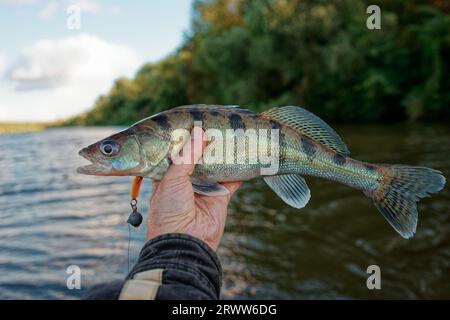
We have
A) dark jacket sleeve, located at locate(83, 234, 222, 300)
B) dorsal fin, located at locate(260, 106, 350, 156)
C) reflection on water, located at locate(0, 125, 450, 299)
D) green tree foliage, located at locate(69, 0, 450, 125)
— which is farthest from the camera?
green tree foliage, located at locate(69, 0, 450, 125)

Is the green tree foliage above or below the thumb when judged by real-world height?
above

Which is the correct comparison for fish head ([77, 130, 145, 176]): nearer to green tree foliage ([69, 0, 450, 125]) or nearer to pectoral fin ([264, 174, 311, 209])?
pectoral fin ([264, 174, 311, 209])

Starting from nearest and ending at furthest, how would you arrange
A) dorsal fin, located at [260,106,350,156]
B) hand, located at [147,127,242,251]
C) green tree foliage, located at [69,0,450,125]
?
hand, located at [147,127,242,251], dorsal fin, located at [260,106,350,156], green tree foliage, located at [69,0,450,125]

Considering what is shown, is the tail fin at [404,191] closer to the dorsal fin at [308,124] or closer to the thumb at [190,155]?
the dorsal fin at [308,124]

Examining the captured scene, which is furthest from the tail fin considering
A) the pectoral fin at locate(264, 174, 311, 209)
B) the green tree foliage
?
the green tree foliage

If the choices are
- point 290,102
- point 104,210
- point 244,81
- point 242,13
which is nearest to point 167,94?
point 242,13

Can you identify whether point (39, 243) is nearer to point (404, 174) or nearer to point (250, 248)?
point (250, 248)

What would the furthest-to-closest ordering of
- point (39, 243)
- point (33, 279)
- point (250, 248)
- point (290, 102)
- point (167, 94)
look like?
point (167, 94) → point (290, 102) → point (250, 248) → point (39, 243) → point (33, 279)

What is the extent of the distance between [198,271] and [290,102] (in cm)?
3213

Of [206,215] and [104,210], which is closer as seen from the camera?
[206,215]

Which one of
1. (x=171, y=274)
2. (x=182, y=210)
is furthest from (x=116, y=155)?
(x=171, y=274)

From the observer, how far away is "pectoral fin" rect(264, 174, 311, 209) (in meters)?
3.77

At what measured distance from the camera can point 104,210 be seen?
35.8 feet

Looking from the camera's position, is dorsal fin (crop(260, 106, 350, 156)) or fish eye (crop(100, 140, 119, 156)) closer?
fish eye (crop(100, 140, 119, 156))
